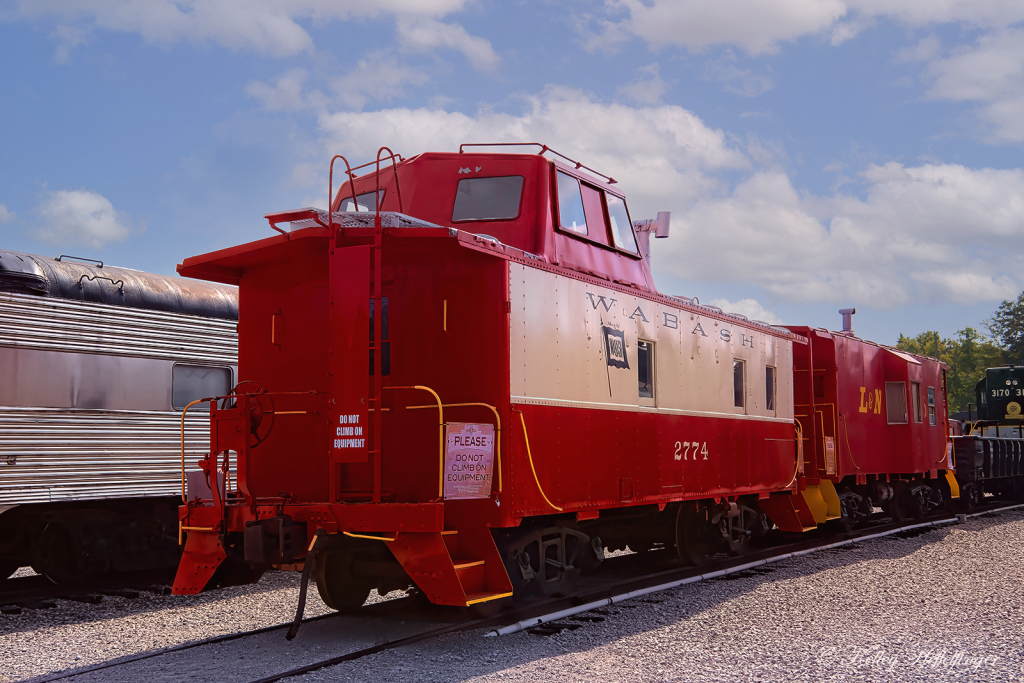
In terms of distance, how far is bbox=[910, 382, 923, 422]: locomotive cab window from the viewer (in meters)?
17.7

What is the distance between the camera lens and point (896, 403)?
17.5 metres

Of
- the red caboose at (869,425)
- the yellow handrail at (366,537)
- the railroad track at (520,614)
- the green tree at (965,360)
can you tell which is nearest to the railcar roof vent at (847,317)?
the red caboose at (869,425)

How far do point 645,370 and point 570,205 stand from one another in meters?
1.85

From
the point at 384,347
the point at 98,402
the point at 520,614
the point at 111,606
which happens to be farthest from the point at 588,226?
the point at 111,606

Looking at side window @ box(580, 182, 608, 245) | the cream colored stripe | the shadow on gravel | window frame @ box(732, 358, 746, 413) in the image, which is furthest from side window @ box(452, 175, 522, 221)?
the shadow on gravel

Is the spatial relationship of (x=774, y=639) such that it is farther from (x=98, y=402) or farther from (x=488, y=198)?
(x=98, y=402)

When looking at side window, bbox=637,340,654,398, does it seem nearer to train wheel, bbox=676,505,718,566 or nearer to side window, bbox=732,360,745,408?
train wheel, bbox=676,505,718,566

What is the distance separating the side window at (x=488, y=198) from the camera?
29.4 feet

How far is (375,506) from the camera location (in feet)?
22.9

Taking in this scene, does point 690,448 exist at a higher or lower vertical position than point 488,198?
lower

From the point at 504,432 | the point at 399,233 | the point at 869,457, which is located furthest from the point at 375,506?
the point at 869,457

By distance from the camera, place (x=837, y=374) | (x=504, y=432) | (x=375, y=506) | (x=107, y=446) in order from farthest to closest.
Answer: (x=837, y=374)
(x=107, y=446)
(x=504, y=432)
(x=375, y=506)

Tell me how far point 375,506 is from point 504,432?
3.85 feet

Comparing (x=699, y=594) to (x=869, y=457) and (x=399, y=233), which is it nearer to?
(x=399, y=233)
